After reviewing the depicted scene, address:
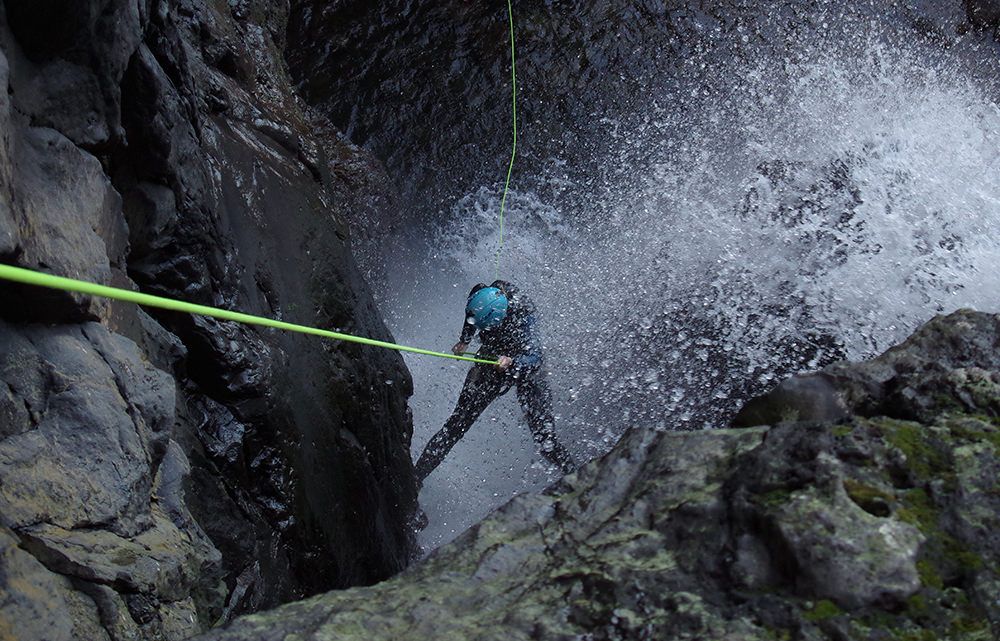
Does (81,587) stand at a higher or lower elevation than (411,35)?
Answer: lower

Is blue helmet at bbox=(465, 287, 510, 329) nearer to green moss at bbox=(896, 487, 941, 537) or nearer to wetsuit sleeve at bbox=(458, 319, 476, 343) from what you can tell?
wetsuit sleeve at bbox=(458, 319, 476, 343)

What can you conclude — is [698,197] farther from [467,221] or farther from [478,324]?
[478,324]

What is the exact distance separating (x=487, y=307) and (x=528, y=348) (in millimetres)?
480

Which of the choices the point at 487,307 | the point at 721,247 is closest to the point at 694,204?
the point at 721,247

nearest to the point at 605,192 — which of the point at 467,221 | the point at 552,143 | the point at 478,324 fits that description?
the point at 552,143

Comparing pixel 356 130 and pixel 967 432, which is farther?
pixel 356 130

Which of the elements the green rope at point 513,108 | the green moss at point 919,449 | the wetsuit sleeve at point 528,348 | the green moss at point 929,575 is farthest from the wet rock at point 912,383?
the green rope at point 513,108

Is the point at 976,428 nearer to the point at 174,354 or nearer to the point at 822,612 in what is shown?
the point at 822,612

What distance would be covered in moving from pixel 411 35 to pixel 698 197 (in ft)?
11.1

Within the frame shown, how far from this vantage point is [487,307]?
225 inches

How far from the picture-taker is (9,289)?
2334 millimetres

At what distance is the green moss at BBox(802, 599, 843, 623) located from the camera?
6.28 feet

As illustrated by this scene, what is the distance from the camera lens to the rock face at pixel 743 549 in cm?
194

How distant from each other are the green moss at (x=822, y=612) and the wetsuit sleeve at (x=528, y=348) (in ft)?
13.3
